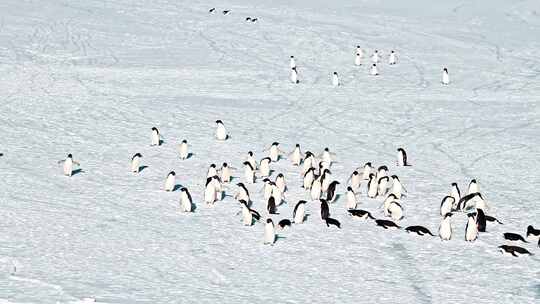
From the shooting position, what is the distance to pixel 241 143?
2039 cm

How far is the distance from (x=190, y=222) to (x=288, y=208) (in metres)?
1.80

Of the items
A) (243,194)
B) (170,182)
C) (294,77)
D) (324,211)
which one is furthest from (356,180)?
(294,77)

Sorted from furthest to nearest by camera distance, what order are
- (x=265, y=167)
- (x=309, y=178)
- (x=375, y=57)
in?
(x=375, y=57) → (x=265, y=167) → (x=309, y=178)

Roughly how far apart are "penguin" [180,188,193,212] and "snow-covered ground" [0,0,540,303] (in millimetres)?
178

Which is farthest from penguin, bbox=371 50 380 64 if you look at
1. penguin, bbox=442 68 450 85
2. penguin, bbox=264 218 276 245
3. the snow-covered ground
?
penguin, bbox=264 218 276 245

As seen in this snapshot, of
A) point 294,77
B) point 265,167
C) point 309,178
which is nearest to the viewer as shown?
point 309,178

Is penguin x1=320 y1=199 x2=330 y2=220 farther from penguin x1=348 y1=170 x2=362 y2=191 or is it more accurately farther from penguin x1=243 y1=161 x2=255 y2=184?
penguin x1=243 y1=161 x2=255 y2=184

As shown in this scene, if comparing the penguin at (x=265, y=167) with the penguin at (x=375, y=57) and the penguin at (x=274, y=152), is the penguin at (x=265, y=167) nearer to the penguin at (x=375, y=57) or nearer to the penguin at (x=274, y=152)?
the penguin at (x=274, y=152)

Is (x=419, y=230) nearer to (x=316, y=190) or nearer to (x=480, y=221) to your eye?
(x=480, y=221)

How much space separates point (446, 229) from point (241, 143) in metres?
7.71

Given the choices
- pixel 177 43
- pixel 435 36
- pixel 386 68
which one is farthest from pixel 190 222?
pixel 435 36

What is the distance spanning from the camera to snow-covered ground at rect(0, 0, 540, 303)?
36.9 feet

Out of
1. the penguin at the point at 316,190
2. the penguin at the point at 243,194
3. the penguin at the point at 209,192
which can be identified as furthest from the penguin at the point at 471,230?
the penguin at the point at 209,192

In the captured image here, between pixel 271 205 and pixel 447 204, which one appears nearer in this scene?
pixel 271 205
